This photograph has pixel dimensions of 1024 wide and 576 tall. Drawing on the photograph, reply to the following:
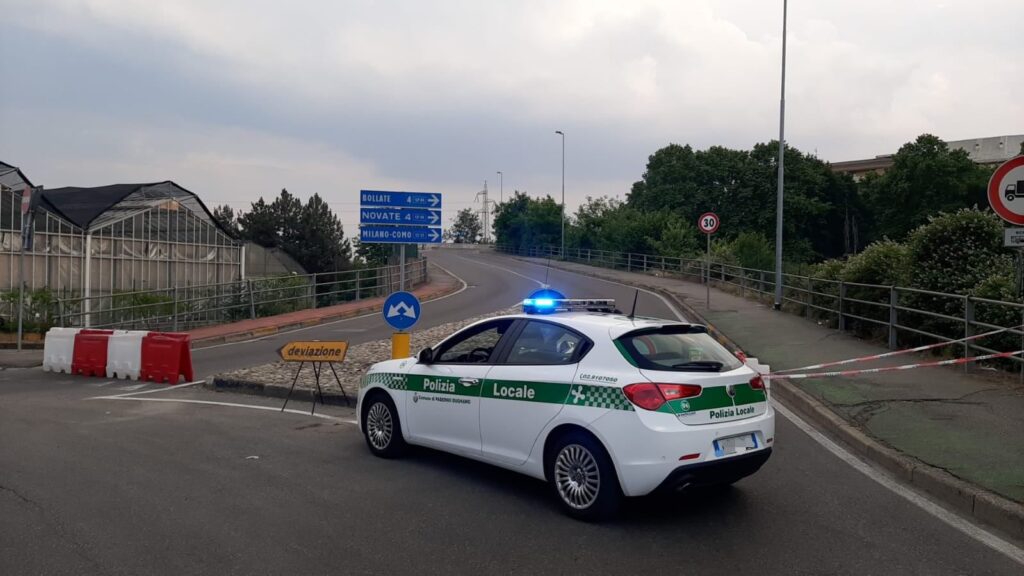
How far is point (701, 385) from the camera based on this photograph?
218 inches

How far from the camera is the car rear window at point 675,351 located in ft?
18.6

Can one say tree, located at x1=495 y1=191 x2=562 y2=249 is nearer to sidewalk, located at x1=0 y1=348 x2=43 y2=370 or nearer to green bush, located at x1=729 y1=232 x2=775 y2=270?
green bush, located at x1=729 y1=232 x2=775 y2=270

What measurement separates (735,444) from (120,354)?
1280 centimetres

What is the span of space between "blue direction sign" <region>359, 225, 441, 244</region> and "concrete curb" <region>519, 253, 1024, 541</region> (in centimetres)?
600

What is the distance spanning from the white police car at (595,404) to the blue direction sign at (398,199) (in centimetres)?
587

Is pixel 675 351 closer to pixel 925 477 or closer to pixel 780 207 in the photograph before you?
pixel 925 477

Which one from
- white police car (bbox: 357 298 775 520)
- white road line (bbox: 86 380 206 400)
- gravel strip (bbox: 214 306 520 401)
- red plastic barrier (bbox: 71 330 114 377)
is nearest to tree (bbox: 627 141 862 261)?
gravel strip (bbox: 214 306 520 401)

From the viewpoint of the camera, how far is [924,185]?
54406mm

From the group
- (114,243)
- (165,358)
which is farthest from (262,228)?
(165,358)

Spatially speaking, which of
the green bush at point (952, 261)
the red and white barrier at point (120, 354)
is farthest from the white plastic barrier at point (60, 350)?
the green bush at point (952, 261)

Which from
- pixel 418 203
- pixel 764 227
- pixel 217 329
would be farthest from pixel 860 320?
pixel 764 227

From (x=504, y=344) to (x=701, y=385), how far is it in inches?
69.1

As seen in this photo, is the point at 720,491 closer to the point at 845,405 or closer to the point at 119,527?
the point at 845,405

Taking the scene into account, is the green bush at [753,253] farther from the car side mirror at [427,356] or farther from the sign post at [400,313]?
the car side mirror at [427,356]
